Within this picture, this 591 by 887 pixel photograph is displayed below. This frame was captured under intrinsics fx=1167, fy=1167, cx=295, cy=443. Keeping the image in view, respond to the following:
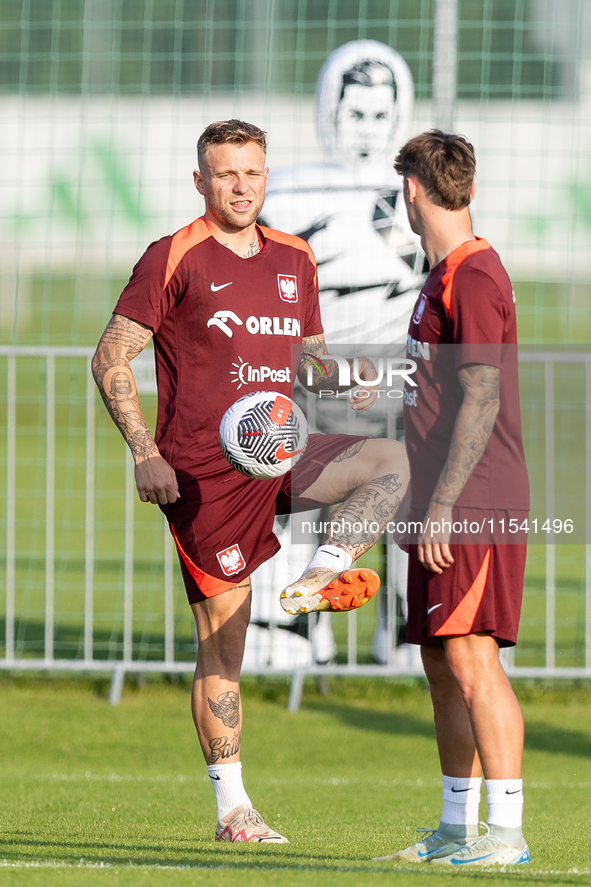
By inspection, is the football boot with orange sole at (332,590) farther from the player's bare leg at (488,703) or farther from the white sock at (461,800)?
the white sock at (461,800)

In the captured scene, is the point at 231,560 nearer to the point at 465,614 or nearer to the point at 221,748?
the point at 221,748

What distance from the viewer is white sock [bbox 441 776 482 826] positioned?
12.2 feet

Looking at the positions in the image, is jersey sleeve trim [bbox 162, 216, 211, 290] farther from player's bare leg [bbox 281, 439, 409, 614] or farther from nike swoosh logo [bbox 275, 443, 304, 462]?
player's bare leg [bbox 281, 439, 409, 614]

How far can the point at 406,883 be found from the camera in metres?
3.07

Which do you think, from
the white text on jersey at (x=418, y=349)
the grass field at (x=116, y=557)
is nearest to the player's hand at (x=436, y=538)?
the white text on jersey at (x=418, y=349)

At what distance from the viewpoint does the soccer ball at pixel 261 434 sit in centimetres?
366

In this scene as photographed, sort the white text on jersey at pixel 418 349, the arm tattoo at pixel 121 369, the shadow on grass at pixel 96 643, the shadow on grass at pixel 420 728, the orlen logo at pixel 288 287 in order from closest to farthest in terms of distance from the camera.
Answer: the white text on jersey at pixel 418 349
the arm tattoo at pixel 121 369
the orlen logo at pixel 288 287
the shadow on grass at pixel 420 728
the shadow on grass at pixel 96 643

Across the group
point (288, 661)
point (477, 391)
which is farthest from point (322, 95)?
point (477, 391)

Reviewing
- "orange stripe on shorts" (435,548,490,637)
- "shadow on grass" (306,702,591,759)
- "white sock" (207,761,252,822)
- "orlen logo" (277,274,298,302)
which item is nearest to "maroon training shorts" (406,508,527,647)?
"orange stripe on shorts" (435,548,490,637)

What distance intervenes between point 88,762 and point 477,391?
125 inches

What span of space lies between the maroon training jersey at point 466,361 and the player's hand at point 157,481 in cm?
78

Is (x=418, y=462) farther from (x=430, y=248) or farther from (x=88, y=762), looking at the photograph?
(x=88, y=762)

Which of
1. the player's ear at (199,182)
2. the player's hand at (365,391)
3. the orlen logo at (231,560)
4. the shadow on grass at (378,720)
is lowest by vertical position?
the shadow on grass at (378,720)

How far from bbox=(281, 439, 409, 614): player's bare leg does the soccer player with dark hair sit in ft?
0.52
